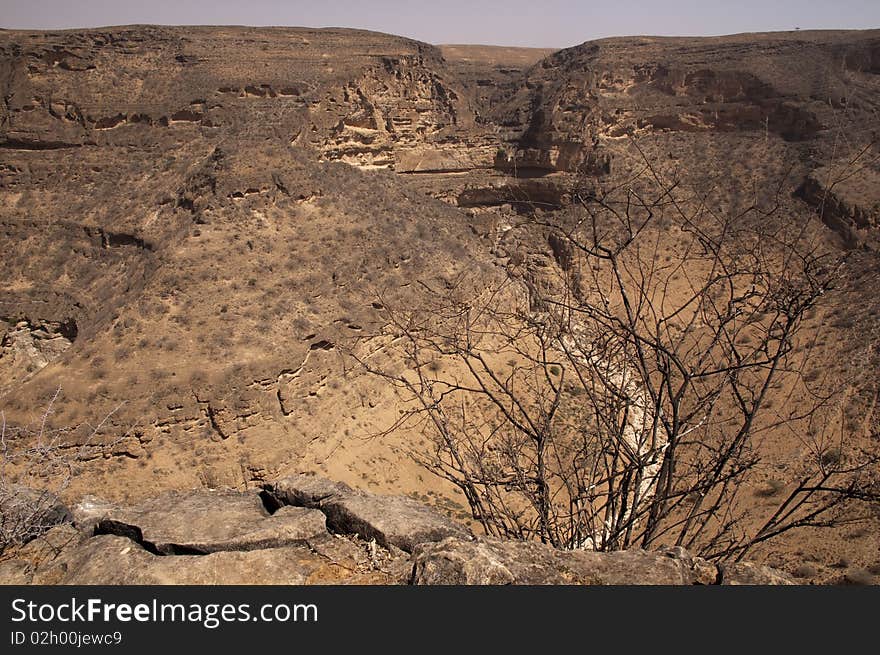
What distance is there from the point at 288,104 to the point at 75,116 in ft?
32.3

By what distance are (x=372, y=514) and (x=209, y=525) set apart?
5.04 feet

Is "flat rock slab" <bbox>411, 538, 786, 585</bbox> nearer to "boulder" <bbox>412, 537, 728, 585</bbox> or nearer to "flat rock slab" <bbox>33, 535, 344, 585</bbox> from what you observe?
"boulder" <bbox>412, 537, 728, 585</bbox>

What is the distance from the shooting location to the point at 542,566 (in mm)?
4566

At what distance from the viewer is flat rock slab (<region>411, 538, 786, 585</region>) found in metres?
4.36

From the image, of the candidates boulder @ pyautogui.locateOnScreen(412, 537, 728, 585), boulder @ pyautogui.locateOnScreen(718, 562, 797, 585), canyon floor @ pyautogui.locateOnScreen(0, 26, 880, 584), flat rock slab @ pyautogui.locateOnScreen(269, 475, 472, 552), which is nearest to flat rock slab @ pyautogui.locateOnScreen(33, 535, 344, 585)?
flat rock slab @ pyautogui.locateOnScreen(269, 475, 472, 552)

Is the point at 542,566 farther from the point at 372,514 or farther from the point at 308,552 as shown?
the point at 308,552

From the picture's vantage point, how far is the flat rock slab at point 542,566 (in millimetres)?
4363

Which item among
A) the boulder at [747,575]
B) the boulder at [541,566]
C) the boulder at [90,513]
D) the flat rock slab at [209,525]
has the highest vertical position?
the boulder at [541,566]

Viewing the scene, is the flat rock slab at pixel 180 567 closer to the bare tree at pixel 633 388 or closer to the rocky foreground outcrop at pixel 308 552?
the rocky foreground outcrop at pixel 308 552

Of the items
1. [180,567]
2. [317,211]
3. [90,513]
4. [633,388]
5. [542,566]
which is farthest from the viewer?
[317,211]

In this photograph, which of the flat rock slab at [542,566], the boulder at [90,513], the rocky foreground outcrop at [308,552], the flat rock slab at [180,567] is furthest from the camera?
the boulder at [90,513]

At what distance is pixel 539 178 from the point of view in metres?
37.0

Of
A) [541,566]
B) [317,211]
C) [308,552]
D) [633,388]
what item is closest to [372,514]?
[308,552]

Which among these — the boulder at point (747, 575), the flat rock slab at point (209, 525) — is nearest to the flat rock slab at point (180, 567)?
the flat rock slab at point (209, 525)
